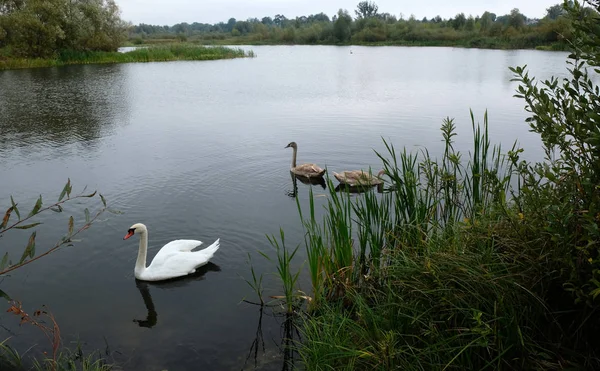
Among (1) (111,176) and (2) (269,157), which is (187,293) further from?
(2) (269,157)

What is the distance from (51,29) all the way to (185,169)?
28.3 metres

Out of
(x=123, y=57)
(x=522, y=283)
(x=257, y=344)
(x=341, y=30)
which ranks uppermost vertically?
(x=341, y=30)

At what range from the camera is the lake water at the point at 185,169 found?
4.89 metres

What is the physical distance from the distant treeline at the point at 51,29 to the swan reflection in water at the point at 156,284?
3092 centimetres

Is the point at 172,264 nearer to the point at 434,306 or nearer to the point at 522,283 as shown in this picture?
the point at 434,306

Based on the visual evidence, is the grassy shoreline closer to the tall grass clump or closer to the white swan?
the white swan

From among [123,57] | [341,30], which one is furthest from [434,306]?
[341,30]

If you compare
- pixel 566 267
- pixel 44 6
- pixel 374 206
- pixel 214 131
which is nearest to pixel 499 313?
pixel 566 267

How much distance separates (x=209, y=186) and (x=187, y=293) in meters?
3.57

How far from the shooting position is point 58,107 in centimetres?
1681

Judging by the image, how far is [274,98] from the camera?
1889cm

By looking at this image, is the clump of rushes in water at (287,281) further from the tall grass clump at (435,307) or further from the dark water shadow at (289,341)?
the tall grass clump at (435,307)

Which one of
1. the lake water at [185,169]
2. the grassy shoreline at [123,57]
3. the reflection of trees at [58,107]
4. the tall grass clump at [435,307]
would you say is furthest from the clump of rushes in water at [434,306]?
the grassy shoreline at [123,57]

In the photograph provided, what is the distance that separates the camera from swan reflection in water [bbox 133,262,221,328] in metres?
5.03
